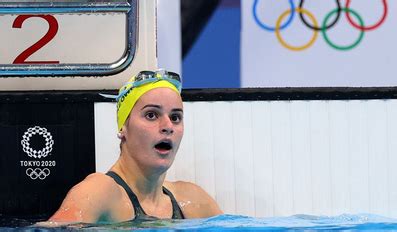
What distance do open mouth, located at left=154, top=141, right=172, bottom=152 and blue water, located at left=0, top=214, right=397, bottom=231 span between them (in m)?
0.25

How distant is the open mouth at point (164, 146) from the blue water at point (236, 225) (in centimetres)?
25

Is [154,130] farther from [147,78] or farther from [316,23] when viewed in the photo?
[316,23]

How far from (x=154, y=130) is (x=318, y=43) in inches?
138

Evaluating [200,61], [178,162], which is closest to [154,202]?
[178,162]

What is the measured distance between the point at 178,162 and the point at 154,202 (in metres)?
0.43

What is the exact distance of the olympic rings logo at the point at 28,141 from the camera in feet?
12.9

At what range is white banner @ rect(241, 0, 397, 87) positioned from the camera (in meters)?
6.66

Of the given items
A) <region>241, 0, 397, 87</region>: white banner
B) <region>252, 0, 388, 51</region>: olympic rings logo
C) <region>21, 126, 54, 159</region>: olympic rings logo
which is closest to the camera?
<region>21, 126, 54, 159</region>: olympic rings logo

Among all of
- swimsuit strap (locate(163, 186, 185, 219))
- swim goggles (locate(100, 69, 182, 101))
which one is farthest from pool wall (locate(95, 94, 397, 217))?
swim goggles (locate(100, 69, 182, 101))

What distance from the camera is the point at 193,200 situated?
3.78 m

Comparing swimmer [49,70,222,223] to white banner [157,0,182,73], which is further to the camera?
white banner [157,0,182,73]

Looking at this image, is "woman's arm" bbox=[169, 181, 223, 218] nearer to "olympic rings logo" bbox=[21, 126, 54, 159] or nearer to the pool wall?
the pool wall

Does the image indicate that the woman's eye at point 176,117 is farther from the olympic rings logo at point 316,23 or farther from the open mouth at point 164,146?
the olympic rings logo at point 316,23

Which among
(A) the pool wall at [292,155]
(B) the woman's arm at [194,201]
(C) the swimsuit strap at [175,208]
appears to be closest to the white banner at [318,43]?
(A) the pool wall at [292,155]
